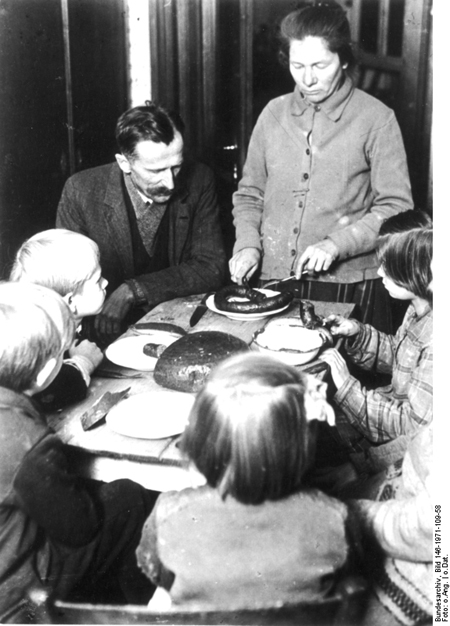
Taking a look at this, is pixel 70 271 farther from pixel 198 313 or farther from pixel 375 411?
pixel 375 411

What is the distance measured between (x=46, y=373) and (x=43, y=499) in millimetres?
332

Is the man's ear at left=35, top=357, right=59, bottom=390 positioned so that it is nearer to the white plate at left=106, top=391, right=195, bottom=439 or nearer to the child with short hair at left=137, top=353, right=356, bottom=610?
the white plate at left=106, top=391, right=195, bottom=439

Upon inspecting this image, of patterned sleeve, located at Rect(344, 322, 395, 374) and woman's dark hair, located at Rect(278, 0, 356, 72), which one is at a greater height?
woman's dark hair, located at Rect(278, 0, 356, 72)

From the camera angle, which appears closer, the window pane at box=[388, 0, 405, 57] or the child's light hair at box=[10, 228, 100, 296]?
the child's light hair at box=[10, 228, 100, 296]

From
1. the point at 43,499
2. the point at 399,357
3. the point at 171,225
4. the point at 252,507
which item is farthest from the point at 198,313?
the point at 252,507

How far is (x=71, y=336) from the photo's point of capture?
177cm

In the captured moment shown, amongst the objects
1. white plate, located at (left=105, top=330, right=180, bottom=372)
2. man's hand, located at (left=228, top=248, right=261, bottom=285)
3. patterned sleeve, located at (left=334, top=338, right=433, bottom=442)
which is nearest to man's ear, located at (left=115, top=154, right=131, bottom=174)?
man's hand, located at (left=228, top=248, right=261, bottom=285)

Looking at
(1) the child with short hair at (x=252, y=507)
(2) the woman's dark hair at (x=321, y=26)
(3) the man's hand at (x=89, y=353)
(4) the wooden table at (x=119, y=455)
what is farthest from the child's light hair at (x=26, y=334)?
(2) the woman's dark hair at (x=321, y=26)

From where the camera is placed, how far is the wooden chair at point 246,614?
123cm

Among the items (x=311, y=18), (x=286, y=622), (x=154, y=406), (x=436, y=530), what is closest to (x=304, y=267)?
(x=311, y=18)

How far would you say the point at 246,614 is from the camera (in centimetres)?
131

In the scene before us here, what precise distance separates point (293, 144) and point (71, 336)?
1.64m

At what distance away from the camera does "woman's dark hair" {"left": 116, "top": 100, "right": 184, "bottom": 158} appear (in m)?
2.72

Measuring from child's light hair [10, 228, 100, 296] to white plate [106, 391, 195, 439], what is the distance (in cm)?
A: 63
